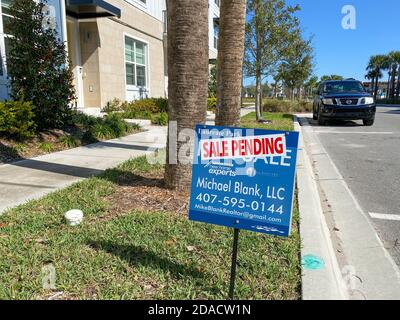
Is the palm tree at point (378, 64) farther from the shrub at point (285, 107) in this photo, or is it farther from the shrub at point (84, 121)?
the shrub at point (84, 121)

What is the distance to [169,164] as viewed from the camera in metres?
4.70

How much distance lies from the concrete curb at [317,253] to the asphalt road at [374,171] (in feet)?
2.18

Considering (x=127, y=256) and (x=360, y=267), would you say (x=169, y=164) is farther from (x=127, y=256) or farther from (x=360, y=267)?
(x=360, y=267)

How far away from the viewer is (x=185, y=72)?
4.30 metres

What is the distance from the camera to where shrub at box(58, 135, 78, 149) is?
27.4 feet

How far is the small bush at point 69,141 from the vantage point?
8.35 meters

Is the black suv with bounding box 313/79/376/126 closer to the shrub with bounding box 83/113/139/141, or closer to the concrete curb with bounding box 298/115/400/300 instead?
the shrub with bounding box 83/113/139/141

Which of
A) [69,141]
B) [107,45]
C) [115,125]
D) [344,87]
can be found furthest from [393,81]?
[69,141]

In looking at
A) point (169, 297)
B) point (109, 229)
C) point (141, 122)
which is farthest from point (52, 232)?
point (141, 122)

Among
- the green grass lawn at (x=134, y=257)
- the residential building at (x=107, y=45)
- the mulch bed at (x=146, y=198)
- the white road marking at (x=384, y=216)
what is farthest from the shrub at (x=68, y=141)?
the white road marking at (x=384, y=216)

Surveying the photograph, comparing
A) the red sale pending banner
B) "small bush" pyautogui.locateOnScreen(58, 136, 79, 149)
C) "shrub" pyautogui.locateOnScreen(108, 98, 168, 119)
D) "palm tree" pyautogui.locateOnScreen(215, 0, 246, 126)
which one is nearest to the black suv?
"shrub" pyautogui.locateOnScreen(108, 98, 168, 119)

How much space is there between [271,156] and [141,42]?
56.1ft

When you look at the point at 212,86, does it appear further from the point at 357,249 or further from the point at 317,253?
the point at 317,253

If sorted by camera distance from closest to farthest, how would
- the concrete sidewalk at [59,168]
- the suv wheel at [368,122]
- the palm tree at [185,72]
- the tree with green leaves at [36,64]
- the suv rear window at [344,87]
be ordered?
1. the palm tree at [185,72]
2. the concrete sidewalk at [59,168]
3. the tree with green leaves at [36,64]
4. the suv wheel at [368,122]
5. the suv rear window at [344,87]
